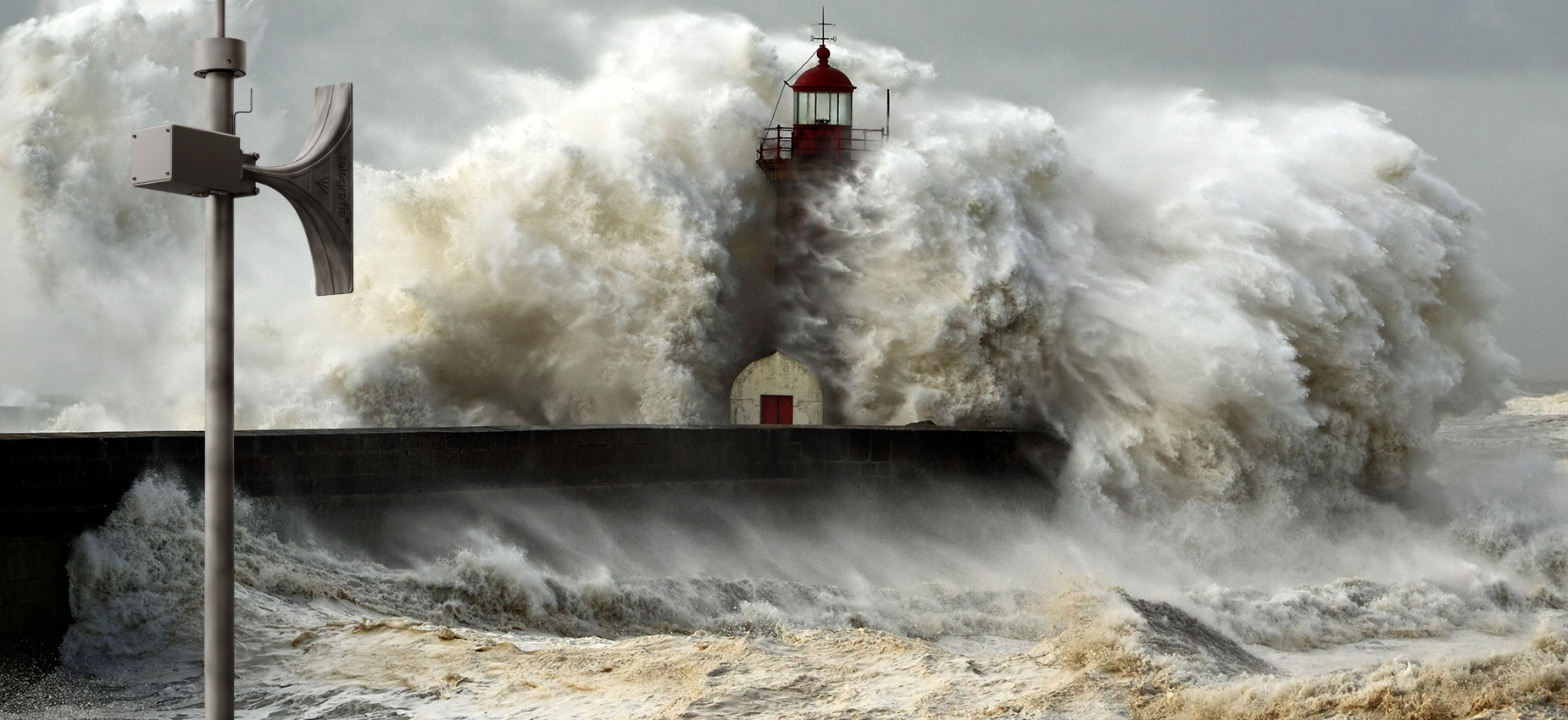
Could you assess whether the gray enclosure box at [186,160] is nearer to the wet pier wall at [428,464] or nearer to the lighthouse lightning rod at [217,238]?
the lighthouse lightning rod at [217,238]

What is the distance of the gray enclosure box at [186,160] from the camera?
11.4 feet

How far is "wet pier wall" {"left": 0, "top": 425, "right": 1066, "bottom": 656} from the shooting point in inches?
293

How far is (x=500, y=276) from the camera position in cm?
1578

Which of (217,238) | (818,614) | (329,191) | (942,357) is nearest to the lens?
(217,238)

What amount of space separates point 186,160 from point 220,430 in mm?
626

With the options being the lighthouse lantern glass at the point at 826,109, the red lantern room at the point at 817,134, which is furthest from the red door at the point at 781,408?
the lighthouse lantern glass at the point at 826,109

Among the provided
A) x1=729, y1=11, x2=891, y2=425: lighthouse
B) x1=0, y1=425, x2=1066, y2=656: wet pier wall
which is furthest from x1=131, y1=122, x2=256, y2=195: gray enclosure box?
x1=729, y1=11, x2=891, y2=425: lighthouse

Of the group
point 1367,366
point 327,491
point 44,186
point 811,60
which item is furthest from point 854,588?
point 44,186

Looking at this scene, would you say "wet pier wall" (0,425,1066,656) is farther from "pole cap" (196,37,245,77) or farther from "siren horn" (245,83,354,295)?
"pole cap" (196,37,245,77)

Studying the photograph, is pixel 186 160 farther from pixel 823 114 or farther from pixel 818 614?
pixel 823 114

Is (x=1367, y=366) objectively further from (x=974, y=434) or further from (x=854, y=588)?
(x=854, y=588)

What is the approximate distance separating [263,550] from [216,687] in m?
4.97

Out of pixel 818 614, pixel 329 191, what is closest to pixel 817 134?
pixel 818 614

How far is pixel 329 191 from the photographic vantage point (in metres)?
3.96
